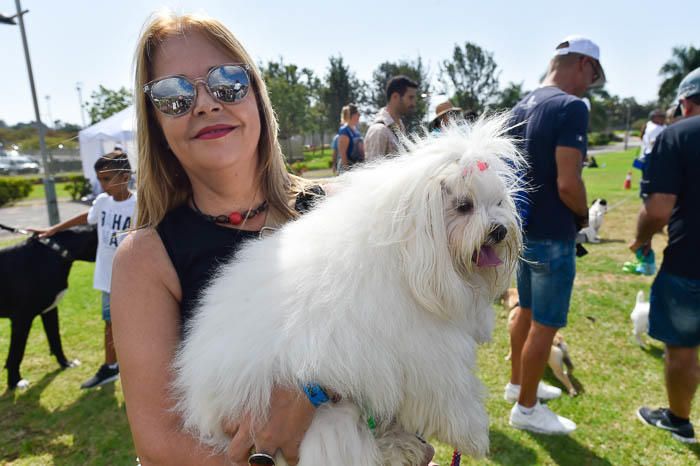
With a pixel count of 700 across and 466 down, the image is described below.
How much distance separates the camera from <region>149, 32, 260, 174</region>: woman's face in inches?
59.4

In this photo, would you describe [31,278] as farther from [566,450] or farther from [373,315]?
[566,450]

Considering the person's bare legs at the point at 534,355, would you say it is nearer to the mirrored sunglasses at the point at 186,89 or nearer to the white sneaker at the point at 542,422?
the white sneaker at the point at 542,422

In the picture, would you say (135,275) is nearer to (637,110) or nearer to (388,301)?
(388,301)

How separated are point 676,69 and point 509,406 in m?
63.0

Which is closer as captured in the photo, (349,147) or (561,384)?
(561,384)

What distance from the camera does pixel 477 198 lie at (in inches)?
57.4

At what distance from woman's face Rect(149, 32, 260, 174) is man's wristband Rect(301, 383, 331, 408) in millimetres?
837

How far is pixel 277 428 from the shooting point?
124 centimetres

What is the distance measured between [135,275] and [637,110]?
362 ft

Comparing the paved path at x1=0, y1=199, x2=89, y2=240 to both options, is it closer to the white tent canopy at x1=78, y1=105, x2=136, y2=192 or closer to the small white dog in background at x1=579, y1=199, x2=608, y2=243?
the white tent canopy at x1=78, y1=105, x2=136, y2=192

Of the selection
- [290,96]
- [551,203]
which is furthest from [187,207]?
[290,96]

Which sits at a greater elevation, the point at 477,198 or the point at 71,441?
the point at 477,198

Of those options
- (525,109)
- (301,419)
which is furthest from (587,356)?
(301,419)

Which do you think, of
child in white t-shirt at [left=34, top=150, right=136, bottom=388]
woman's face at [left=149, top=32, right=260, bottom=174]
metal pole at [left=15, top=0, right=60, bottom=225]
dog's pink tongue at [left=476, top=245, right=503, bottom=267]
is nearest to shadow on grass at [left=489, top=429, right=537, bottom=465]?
dog's pink tongue at [left=476, top=245, right=503, bottom=267]
